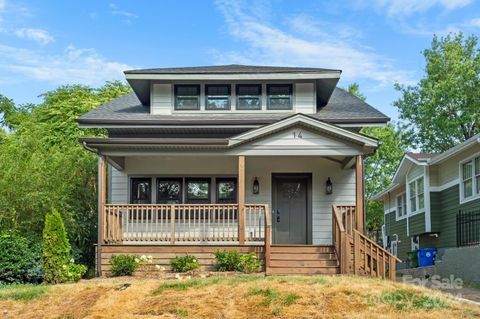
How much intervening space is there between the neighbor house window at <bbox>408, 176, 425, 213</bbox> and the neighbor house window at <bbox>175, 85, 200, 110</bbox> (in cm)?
877

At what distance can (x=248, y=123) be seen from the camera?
16.6 meters

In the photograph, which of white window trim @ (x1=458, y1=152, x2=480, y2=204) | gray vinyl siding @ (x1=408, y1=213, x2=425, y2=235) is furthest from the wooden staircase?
gray vinyl siding @ (x1=408, y1=213, x2=425, y2=235)

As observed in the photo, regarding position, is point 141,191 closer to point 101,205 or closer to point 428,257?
point 101,205

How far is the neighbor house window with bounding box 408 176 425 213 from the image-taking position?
21781 mm

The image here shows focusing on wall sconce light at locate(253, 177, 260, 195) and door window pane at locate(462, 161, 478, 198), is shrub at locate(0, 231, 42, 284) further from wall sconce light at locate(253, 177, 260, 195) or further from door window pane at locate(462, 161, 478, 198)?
door window pane at locate(462, 161, 478, 198)

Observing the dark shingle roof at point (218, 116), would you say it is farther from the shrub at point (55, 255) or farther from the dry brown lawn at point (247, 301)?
the dry brown lawn at point (247, 301)

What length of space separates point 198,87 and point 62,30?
11.2 m

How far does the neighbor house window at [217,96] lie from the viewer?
1788cm

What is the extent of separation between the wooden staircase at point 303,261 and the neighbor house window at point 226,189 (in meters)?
3.10

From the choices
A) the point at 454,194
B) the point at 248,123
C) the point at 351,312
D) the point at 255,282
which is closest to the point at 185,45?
the point at 248,123

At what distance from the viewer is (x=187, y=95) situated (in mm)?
17922

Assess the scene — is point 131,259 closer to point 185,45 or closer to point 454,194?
point 454,194

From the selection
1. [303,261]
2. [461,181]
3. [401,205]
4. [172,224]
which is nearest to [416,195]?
[401,205]

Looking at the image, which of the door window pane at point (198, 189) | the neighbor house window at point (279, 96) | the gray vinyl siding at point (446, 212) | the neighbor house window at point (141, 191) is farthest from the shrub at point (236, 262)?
the gray vinyl siding at point (446, 212)
